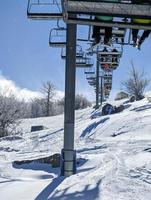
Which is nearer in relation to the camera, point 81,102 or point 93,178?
point 93,178

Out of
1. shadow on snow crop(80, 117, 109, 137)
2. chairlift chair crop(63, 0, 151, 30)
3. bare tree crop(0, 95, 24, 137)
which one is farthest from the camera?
bare tree crop(0, 95, 24, 137)

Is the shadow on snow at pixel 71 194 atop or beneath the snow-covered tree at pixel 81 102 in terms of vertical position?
beneath

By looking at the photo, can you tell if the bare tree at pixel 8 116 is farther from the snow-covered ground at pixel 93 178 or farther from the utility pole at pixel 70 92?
the utility pole at pixel 70 92

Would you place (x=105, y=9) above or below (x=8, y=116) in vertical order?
above

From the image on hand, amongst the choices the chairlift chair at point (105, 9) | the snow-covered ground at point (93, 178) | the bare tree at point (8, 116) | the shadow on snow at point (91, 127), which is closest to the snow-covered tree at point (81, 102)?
the bare tree at point (8, 116)

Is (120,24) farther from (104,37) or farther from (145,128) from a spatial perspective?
(145,128)

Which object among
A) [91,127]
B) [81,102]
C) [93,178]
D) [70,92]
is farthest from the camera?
[81,102]

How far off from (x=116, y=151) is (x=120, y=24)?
7.57 metres

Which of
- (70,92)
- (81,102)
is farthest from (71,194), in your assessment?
(81,102)

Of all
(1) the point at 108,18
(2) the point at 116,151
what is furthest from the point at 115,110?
(1) the point at 108,18

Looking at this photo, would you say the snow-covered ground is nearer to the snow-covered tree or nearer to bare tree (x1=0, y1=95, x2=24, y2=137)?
bare tree (x1=0, y1=95, x2=24, y2=137)

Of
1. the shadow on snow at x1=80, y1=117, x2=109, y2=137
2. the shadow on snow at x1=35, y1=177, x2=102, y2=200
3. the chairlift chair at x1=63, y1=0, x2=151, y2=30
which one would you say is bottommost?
the shadow on snow at x1=35, y1=177, x2=102, y2=200

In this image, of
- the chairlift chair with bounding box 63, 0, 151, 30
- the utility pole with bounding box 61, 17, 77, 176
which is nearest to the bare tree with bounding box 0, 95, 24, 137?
the utility pole with bounding box 61, 17, 77, 176

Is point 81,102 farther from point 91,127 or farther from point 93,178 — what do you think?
point 93,178
